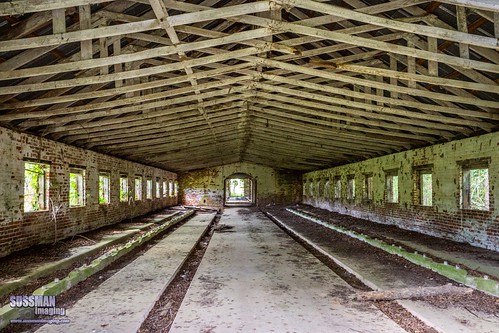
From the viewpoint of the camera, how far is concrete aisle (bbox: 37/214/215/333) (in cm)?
357

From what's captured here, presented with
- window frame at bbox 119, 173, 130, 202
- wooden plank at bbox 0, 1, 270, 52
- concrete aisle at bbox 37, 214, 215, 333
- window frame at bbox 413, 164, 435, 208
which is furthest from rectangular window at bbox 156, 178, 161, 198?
wooden plank at bbox 0, 1, 270, 52

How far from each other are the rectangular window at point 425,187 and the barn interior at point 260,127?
0.05m

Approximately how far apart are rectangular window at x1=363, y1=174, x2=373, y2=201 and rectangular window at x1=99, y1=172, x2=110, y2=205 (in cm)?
906

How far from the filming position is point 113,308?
4074mm

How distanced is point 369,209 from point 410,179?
11.3 feet

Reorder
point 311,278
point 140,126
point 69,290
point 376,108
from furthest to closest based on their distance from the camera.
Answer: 1. point 140,126
2. point 376,108
3. point 311,278
4. point 69,290

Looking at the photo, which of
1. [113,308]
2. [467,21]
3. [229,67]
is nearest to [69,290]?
[113,308]

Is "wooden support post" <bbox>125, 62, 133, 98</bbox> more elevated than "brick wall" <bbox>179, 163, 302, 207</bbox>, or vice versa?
"wooden support post" <bbox>125, 62, 133, 98</bbox>

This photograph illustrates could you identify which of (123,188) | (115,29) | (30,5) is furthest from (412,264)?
(123,188)

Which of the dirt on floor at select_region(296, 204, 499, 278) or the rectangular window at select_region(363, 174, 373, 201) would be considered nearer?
the dirt on floor at select_region(296, 204, 499, 278)

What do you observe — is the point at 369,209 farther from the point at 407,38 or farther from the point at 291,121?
the point at 407,38

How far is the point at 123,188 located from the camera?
44.5 feet

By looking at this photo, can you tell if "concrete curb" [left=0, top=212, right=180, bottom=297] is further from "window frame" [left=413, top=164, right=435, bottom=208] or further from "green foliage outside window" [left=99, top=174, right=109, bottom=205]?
"window frame" [left=413, top=164, right=435, bottom=208]

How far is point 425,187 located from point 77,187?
9.29m
